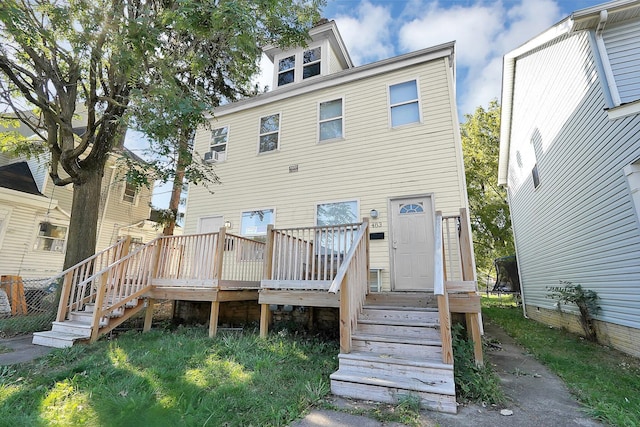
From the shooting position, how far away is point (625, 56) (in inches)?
221

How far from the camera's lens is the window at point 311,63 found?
363 inches

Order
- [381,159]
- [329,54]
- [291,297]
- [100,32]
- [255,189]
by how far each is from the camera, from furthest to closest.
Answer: [329,54] < [255,189] < [381,159] < [100,32] < [291,297]

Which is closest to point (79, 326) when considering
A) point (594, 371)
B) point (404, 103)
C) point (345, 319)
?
point (345, 319)

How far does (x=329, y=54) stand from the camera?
9266mm

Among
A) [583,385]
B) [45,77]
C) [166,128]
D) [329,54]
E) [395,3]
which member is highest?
[395,3]

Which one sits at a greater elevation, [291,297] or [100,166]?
[100,166]

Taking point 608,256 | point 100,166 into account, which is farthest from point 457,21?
point 100,166

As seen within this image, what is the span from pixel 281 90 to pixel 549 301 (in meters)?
9.82

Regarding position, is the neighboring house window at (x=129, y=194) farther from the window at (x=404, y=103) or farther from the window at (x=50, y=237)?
the window at (x=404, y=103)

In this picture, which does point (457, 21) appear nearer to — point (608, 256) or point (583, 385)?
point (608, 256)

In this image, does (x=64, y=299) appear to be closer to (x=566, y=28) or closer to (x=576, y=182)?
(x=576, y=182)

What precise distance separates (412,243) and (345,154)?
108 inches

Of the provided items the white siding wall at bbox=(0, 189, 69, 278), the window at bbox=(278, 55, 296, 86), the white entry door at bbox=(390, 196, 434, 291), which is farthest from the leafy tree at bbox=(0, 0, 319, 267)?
the white siding wall at bbox=(0, 189, 69, 278)

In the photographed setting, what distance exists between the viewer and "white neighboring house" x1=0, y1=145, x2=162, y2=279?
1070cm
